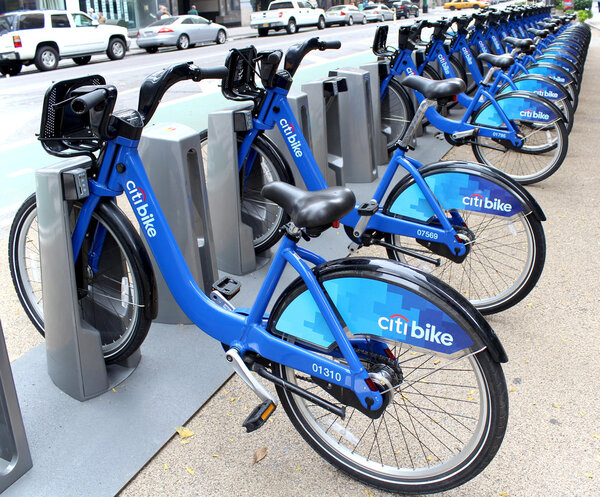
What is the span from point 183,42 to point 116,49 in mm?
3314

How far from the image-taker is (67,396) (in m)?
2.79

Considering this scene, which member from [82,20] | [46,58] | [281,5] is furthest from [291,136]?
[281,5]

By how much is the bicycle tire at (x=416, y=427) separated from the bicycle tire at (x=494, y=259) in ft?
2.69

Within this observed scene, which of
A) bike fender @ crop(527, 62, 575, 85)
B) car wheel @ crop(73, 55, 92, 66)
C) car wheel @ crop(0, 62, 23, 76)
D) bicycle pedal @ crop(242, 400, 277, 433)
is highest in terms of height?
car wheel @ crop(73, 55, 92, 66)

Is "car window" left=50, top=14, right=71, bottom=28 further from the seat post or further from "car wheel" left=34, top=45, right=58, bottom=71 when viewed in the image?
the seat post

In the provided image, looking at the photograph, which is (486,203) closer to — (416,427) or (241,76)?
(416,427)

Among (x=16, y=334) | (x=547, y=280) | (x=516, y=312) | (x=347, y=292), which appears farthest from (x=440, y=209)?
(x=16, y=334)

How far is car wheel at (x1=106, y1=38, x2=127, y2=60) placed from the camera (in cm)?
2034

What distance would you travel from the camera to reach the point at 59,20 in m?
18.1

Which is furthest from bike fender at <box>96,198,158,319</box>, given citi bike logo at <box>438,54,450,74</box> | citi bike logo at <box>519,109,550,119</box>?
citi bike logo at <box>438,54,450,74</box>

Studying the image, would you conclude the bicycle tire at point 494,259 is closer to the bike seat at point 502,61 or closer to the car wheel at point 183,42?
the bike seat at point 502,61

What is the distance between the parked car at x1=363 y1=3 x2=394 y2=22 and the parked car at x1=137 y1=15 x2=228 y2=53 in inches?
675

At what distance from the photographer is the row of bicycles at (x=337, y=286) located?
208 cm

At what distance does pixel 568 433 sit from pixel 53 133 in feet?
8.13
